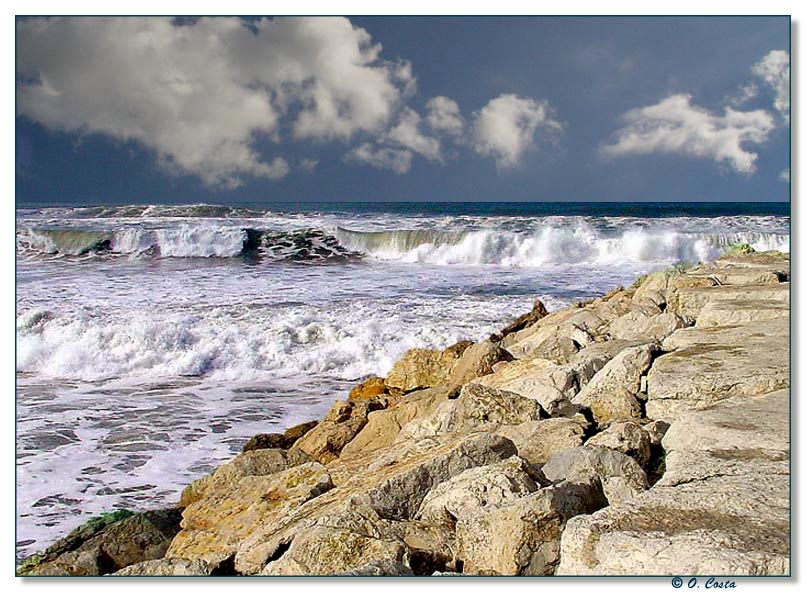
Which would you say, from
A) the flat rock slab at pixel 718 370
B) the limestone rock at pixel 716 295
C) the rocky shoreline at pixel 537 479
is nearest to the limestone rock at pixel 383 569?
the rocky shoreline at pixel 537 479

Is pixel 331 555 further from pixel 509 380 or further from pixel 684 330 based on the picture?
pixel 684 330

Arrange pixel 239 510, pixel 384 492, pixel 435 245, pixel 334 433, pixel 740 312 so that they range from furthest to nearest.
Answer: pixel 435 245
pixel 334 433
pixel 740 312
pixel 239 510
pixel 384 492

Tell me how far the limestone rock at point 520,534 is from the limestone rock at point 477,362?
2075 mm

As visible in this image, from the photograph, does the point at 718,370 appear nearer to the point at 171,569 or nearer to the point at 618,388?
the point at 618,388

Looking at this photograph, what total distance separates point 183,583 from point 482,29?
2.73 meters

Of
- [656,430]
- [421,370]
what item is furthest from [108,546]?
[421,370]

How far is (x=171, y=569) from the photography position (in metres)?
2.42

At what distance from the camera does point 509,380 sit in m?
3.84

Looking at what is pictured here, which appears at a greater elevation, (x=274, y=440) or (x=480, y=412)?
(x=480, y=412)

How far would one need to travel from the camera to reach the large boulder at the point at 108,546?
9.57ft

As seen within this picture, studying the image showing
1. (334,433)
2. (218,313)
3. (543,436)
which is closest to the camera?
(543,436)

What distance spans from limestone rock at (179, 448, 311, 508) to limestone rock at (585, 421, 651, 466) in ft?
5.13

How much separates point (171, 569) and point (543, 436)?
146 centimetres
